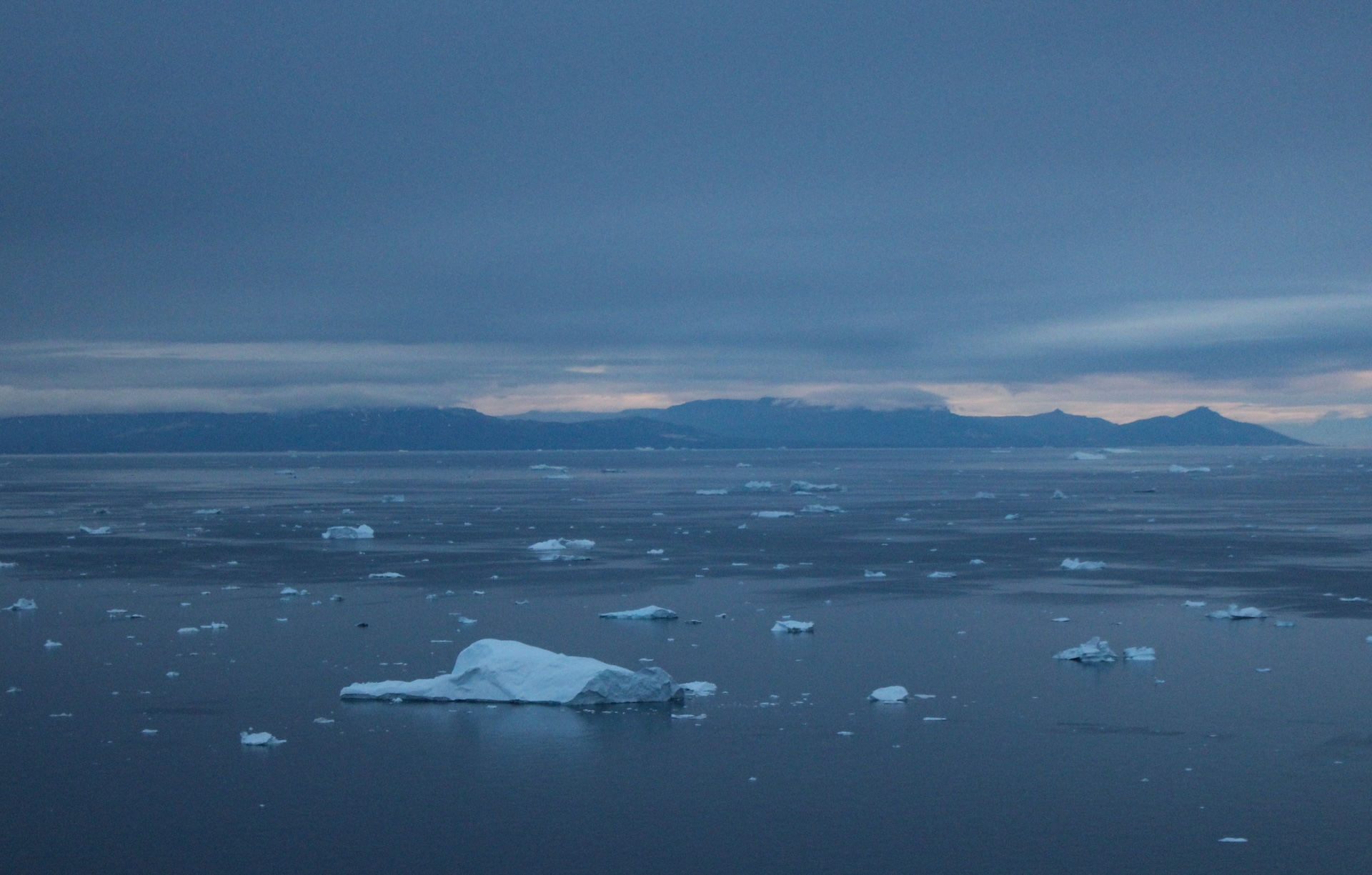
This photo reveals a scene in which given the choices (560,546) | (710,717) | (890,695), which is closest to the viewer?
(710,717)

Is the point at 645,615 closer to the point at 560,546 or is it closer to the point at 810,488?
the point at 560,546

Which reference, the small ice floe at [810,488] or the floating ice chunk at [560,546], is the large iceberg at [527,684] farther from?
the small ice floe at [810,488]

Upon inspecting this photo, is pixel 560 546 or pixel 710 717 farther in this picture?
pixel 560 546

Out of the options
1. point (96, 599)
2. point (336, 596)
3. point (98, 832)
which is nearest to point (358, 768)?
point (98, 832)

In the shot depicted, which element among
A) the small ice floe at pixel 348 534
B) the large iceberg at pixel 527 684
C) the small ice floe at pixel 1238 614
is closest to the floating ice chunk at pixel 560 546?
the small ice floe at pixel 348 534

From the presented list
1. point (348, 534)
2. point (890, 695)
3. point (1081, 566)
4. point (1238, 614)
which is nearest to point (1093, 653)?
point (890, 695)

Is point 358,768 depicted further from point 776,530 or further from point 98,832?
point 776,530
